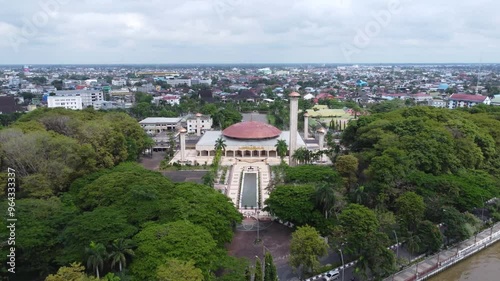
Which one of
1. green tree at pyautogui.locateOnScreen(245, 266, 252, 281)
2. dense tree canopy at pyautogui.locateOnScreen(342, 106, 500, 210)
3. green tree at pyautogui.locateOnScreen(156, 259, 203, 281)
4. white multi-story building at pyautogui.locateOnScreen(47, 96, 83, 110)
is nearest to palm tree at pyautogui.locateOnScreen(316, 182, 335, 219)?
dense tree canopy at pyautogui.locateOnScreen(342, 106, 500, 210)

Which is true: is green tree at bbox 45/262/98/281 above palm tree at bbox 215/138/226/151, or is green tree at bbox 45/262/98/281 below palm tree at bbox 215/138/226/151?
above

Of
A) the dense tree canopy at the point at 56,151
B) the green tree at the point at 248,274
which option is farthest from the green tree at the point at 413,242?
the dense tree canopy at the point at 56,151

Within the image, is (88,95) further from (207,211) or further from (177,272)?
(177,272)

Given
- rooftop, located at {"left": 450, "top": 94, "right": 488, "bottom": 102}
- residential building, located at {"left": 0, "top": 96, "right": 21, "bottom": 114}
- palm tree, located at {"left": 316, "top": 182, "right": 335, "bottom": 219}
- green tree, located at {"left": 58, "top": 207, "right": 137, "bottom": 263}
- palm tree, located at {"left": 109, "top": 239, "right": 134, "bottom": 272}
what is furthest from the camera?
rooftop, located at {"left": 450, "top": 94, "right": 488, "bottom": 102}

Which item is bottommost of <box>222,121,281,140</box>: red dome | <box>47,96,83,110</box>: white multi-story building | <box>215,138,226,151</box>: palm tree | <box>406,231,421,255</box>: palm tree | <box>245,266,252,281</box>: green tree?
<box>245,266,252,281</box>: green tree

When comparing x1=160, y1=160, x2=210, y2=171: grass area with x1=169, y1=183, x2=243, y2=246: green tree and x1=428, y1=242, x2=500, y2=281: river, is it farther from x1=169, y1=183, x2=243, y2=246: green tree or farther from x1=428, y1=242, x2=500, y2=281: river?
x1=428, y1=242, x2=500, y2=281: river

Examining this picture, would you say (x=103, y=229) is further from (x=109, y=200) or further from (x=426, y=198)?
(x=426, y=198)
